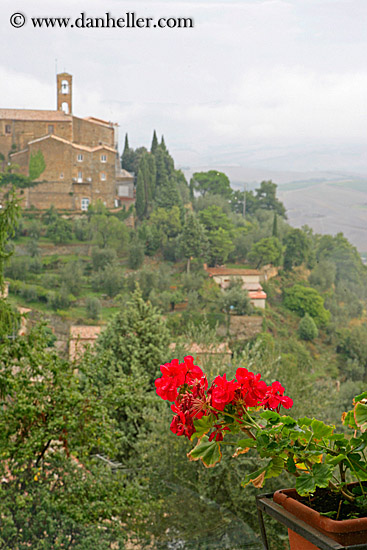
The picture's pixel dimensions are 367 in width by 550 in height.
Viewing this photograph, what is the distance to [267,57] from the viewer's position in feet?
99.2

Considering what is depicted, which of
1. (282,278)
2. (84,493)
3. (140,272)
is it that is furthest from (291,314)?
(84,493)

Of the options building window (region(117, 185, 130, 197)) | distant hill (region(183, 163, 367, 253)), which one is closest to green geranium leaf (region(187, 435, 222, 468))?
building window (region(117, 185, 130, 197))

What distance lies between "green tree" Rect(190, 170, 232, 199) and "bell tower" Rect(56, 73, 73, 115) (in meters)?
6.35

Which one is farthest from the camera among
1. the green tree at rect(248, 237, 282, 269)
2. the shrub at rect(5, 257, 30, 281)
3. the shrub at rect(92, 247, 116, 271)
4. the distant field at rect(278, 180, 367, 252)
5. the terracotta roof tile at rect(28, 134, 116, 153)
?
the distant field at rect(278, 180, 367, 252)

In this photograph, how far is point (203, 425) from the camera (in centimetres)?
64

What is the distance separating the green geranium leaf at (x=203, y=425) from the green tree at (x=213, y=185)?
24.7 metres

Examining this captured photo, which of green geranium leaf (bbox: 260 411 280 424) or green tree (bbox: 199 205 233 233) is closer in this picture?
green geranium leaf (bbox: 260 411 280 424)

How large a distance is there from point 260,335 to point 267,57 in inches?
704

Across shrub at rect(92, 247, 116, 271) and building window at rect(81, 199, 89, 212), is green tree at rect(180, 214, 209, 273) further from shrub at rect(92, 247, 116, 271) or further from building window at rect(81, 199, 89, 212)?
building window at rect(81, 199, 89, 212)

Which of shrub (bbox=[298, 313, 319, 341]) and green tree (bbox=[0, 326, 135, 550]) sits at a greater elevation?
green tree (bbox=[0, 326, 135, 550])

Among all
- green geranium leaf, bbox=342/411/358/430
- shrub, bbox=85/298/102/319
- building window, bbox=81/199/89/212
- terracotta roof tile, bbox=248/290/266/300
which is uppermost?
building window, bbox=81/199/89/212

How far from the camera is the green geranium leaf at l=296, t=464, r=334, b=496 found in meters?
0.58

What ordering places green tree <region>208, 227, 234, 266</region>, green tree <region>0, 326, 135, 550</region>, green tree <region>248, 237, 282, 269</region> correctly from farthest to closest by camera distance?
1. green tree <region>208, 227, 234, 266</region>
2. green tree <region>248, 237, 282, 269</region>
3. green tree <region>0, 326, 135, 550</region>

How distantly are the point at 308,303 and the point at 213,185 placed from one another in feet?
23.0
